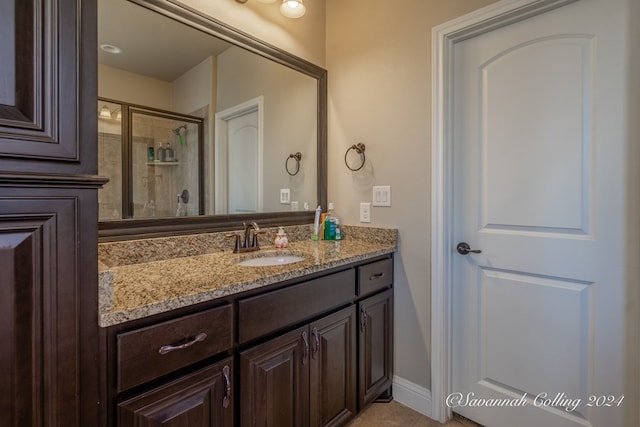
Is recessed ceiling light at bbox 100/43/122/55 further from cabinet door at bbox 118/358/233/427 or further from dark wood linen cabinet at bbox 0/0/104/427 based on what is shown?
cabinet door at bbox 118/358/233/427

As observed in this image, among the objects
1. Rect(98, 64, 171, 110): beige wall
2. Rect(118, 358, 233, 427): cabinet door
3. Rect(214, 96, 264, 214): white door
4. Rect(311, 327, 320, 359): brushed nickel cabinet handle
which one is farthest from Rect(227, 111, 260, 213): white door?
Rect(118, 358, 233, 427): cabinet door

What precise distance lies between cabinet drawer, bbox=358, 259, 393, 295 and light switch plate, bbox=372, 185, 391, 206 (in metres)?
0.35

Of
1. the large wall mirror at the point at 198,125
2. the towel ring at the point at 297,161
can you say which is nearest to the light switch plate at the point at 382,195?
the large wall mirror at the point at 198,125

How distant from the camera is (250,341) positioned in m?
1.12

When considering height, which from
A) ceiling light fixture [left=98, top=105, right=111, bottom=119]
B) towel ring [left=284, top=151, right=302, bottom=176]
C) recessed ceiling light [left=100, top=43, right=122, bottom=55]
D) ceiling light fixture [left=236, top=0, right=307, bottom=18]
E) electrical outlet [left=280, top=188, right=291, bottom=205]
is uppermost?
ceiling light fixture [left=236, top=0, right=307, bottom=18]

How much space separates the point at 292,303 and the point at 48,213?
2.68 feet

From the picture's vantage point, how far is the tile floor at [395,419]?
1653mm

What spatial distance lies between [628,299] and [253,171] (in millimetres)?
1808

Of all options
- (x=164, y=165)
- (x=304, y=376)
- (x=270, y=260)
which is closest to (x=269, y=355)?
(x=304, y=376)

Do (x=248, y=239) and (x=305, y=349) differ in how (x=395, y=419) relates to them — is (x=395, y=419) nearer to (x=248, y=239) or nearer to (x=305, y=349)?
(x=305, y=349)

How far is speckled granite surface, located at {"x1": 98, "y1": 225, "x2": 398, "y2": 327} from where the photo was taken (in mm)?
861

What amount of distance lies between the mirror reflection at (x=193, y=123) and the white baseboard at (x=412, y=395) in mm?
1215

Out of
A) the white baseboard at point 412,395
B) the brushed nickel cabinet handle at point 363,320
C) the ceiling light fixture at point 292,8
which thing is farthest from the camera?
the ceiling light fixture at point 292,8

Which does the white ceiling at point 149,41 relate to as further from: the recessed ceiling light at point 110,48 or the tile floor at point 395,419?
the tile floor at point 395,419
